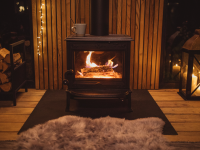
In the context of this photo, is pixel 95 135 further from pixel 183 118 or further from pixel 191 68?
pixel 191 68

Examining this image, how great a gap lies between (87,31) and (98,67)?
0.80m

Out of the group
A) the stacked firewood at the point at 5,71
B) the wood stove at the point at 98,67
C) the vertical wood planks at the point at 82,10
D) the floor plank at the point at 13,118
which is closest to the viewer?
the floor plank at the point at 13,118

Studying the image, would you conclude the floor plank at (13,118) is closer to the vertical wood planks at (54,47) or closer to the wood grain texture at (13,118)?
the wood grain texture at (13,118)

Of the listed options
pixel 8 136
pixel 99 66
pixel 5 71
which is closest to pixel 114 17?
pixel 99 66

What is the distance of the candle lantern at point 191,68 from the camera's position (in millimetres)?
3086

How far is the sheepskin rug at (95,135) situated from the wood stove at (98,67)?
0.39m

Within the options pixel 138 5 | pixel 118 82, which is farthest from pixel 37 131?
pixel 138 5

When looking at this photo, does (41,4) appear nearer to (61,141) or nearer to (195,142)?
(61,141)

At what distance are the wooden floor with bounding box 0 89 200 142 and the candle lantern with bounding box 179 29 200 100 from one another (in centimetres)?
14

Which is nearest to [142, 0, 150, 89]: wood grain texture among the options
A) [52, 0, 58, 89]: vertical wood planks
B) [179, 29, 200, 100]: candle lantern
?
[179, 29, 200, 100]: candle lantern

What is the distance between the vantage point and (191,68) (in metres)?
3.12

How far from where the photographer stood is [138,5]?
341cm

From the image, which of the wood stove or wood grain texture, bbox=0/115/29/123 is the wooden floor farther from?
the wood stove

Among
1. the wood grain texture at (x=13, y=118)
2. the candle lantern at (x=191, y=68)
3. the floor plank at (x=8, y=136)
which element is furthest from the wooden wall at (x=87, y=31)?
the floor plank at (x=8, y=136)
